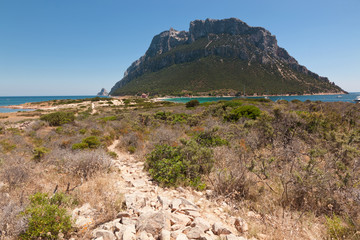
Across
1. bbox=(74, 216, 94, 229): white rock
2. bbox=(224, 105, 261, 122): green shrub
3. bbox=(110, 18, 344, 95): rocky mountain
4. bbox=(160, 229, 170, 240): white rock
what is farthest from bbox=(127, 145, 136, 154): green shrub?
bbox=(110, 18, 344, 95): rocky mountain

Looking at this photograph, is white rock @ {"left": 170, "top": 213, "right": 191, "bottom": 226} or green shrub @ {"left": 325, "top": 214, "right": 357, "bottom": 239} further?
white rock @ {"left": 170, "top": 213, "right": 191, "bottom": 226}

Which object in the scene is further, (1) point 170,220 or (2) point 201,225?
(1) point 170,220

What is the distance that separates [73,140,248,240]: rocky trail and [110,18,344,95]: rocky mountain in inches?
3993

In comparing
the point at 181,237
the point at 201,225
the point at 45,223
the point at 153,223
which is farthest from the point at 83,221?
the point at 201,225

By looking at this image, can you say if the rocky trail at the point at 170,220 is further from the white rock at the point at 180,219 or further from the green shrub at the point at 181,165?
the green shrub at the point at 181,165

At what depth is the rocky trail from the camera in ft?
7.70

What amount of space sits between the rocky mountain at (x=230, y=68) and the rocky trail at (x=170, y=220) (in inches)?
3993

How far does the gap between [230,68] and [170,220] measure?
127732 mm

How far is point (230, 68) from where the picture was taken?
117500 millimetres

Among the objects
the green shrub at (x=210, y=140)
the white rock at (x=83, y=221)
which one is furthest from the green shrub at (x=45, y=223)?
the green shrub at (x=210, y=140)

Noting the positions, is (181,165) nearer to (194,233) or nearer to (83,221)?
(194,233)

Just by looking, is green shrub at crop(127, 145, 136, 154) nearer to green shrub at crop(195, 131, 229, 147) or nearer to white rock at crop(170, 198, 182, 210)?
green shrub at crop(195, 131, 229, 147)

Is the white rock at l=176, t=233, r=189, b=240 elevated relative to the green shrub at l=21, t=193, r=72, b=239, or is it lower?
lower

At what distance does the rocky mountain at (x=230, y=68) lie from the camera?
107394 millimetres
